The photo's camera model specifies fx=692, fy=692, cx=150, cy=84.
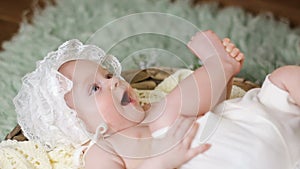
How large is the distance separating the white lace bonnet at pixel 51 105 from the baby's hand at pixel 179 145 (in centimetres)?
15

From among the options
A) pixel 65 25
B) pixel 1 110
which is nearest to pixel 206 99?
pixel 1 110

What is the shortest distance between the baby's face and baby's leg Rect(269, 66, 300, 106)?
245 mm

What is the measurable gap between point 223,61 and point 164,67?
363 mm

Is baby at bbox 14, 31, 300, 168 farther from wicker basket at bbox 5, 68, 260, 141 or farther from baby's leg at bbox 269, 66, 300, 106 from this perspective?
wicker basket at bbox 5, 68, 260, 141

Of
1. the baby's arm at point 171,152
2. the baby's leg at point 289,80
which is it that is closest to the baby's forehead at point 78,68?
the baby's arm at point 171,152

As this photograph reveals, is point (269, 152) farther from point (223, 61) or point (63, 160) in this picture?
point (63, 160)

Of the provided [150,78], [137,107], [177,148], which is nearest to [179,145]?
[177,148]

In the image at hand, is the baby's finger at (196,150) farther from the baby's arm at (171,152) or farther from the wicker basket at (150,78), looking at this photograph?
Answer: the wicker basket at (150,78)

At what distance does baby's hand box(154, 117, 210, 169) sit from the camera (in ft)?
3.84

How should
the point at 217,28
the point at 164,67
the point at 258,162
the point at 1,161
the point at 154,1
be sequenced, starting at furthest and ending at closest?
1. the point at 154,1
2. the point at 217,28
3. the point at 164,67
4. the point at 1,161
5. the point at 258,162

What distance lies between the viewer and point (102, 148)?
1.22 meters

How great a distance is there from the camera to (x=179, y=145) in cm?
118

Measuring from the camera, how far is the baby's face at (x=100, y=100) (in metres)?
1.20

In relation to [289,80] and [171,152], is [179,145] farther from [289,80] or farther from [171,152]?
[289,80]
